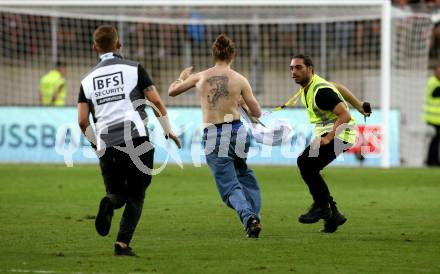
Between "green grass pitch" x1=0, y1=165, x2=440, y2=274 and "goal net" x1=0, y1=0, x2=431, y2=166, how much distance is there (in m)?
6.72

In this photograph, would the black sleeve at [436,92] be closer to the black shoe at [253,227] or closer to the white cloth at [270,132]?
the white cloth at [270,132]

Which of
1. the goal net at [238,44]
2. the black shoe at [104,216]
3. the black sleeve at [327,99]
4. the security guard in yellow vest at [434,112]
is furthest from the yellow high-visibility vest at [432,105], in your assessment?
the black shoe at [104,216]

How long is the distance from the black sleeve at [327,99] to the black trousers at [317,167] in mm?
458

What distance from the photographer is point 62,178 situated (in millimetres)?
20000

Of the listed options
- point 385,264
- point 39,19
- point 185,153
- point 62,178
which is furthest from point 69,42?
point 385,264

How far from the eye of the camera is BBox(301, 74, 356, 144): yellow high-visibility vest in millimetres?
11953

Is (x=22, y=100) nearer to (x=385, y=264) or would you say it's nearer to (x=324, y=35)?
(x=324, y=35)

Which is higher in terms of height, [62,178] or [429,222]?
[429,222]

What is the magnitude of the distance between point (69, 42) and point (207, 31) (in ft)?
11.9

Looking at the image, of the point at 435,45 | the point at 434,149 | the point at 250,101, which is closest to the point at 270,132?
the point at 250,101

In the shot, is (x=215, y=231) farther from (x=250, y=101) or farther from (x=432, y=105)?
(x=432, y=105)

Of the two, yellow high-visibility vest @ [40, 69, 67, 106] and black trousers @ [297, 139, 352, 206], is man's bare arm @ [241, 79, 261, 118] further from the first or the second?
yellow high-visibility vest @ [40, 69, 67, 106]

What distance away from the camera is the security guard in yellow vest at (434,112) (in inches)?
946

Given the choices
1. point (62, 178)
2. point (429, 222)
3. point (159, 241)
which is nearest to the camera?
point (159, 241)
